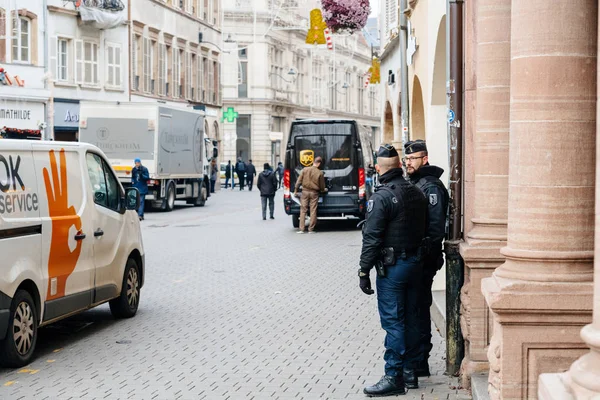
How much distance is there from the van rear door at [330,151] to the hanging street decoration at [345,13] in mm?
3996

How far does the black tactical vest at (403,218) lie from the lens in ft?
26.8

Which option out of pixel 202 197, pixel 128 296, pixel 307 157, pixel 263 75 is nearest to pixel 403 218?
pixel 128 296

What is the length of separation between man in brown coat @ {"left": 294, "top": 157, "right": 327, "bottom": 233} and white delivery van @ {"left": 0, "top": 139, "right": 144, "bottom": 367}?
14.2 meters

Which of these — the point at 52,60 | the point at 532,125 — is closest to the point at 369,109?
the point at 52,60

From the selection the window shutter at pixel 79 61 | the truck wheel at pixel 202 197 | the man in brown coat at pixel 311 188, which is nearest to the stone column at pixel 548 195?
the man in brown coat at pixel 311 188

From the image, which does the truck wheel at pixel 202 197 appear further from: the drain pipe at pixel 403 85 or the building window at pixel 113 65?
the drain pipe at pixel 403 85

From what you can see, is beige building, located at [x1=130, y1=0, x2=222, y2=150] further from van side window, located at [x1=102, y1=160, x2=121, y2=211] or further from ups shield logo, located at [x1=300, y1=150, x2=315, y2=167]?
van side window, located at [x1=102, y1=160, x2=121, y2=211]

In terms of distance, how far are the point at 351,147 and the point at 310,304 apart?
14326mm

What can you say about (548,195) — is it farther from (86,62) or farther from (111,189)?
(86,62)

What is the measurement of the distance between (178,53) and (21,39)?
55.7 feet

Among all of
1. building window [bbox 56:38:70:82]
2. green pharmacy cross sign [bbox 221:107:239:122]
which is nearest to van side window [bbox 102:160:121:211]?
building window [bbox 56:38:70:82]

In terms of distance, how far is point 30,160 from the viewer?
9859mm

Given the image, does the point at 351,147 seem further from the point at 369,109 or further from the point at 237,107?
the point at 369,109

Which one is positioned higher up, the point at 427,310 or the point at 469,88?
the point at 469,88
